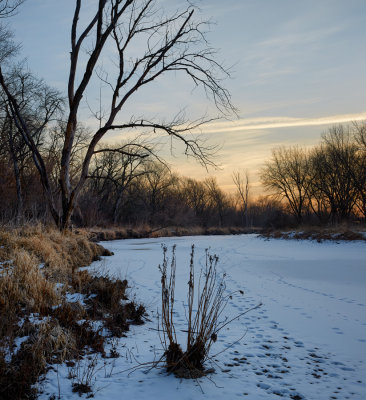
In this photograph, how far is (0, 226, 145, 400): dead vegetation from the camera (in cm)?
291

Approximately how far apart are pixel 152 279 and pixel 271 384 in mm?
5467

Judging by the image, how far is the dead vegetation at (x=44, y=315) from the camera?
9.56 feet

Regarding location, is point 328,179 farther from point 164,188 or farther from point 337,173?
point 164,188

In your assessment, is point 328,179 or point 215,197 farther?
point 215,197

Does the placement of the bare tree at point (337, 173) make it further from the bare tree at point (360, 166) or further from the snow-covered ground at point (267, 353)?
the snow-covered ground at point (267, 353)

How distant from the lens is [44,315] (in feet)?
13.5

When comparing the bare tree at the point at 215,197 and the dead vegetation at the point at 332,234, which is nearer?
the dead vegetation at the point at 332,234

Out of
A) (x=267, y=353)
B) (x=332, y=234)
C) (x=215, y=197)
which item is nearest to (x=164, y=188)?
(x=215, y=197)

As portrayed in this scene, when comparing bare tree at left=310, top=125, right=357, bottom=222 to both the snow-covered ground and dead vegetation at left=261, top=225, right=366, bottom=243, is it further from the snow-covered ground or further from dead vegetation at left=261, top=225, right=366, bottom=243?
the snow-covered ground

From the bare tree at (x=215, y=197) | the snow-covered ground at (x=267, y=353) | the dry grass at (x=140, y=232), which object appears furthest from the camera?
the bare tree at (x=215, y=197)

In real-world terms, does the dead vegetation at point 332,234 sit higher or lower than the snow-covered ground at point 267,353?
higher

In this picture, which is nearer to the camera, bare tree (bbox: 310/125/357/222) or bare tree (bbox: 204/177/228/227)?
bare tree (bbox: 310/125/357/222)

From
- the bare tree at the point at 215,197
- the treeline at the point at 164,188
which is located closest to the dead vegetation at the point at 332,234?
the treeline at the point at 164,188

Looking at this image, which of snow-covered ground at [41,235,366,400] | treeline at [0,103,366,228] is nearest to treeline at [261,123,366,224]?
treeline at [0,103,366,228]
